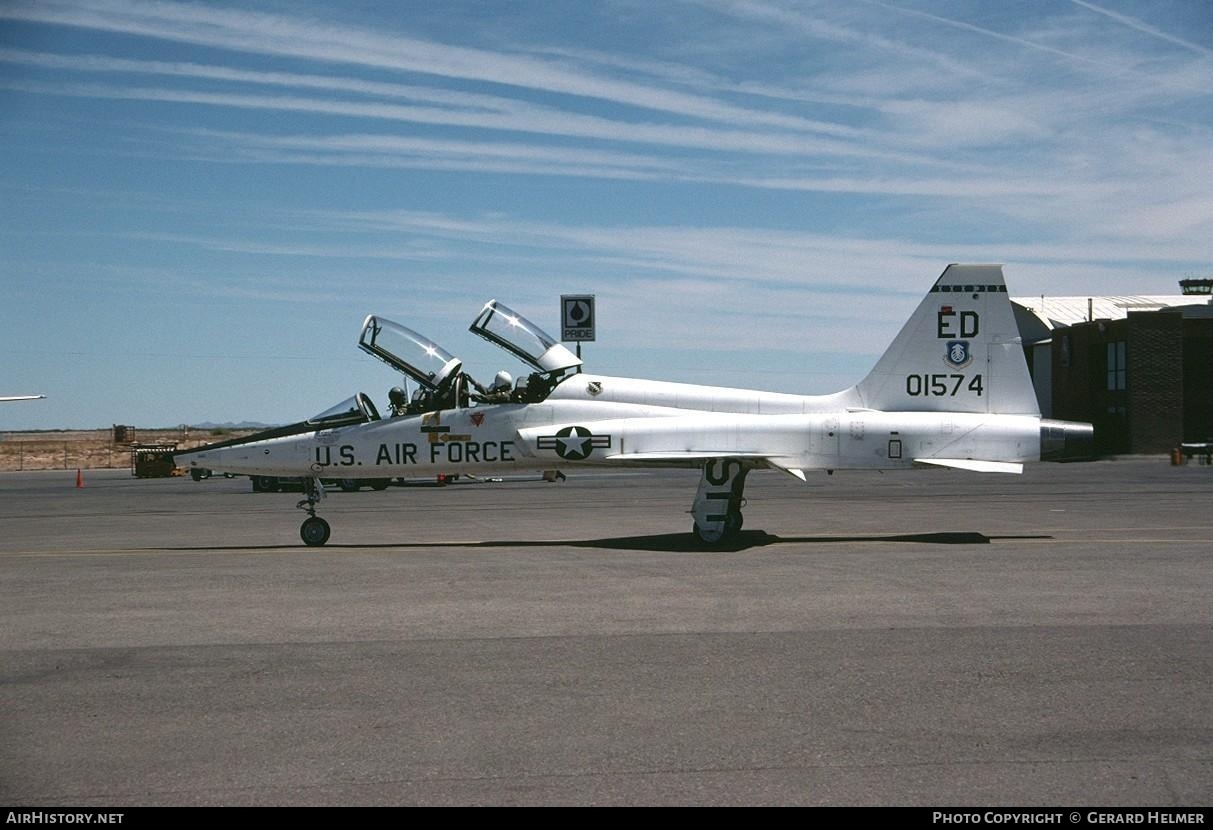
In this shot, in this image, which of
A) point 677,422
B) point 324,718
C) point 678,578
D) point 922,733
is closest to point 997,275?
point 677,422

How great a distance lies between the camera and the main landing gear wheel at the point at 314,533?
18703 millimetres

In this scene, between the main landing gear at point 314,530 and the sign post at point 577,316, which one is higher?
the sign post at point 577,316

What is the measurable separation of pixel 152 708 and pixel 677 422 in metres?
11.8

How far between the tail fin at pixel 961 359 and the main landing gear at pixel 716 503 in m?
2.83

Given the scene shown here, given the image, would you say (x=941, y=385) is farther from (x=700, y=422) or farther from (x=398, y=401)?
(x=398, y=401)

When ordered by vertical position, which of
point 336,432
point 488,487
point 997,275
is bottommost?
point 488,487

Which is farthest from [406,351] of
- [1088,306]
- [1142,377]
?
[1088,306]

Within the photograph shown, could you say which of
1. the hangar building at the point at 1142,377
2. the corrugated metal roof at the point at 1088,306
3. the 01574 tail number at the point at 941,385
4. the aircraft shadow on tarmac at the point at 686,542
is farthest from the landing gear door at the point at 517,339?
the corrugated metal roof at the point at 1088,306

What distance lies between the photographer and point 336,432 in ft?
63.2

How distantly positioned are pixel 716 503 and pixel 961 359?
15.9 ft

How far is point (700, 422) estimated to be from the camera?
60.3ft

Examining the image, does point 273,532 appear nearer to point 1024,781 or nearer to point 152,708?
point 152,708

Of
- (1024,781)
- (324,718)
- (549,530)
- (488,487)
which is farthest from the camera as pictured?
(488,487)

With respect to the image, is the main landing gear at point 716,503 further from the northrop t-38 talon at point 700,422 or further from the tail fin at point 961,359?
the tail fin at point 961,359
